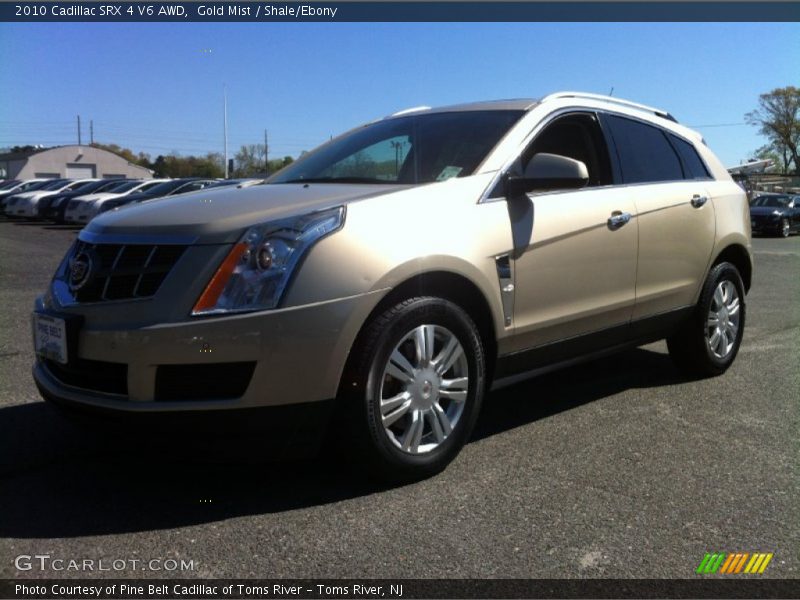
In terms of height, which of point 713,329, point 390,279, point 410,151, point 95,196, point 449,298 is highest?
point 410,151

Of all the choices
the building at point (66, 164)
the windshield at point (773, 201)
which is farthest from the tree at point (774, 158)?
the building at point (66, 164)

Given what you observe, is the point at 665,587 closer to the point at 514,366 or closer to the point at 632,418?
the point at 514,366

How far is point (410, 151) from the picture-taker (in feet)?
13.9

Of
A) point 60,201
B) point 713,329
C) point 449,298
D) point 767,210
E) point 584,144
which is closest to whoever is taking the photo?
point 449,298

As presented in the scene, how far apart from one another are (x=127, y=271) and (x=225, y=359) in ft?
1.85

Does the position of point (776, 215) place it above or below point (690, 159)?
below

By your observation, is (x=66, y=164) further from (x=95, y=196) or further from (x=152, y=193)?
(x=152, y=193)

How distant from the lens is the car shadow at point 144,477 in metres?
2.99

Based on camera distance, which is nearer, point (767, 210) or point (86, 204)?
point (86, 204)

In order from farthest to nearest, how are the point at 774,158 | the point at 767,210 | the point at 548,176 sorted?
the point at 774,158 → the point at 767,210 → the point at 548,176

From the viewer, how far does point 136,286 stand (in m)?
3.04

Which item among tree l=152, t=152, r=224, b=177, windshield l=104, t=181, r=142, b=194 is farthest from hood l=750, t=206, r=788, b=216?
tree l=152, t=152, r=224, b=177

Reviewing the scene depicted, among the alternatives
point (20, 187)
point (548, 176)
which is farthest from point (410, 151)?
point (20, 187)

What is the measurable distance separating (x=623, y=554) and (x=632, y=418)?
5.70 ft
